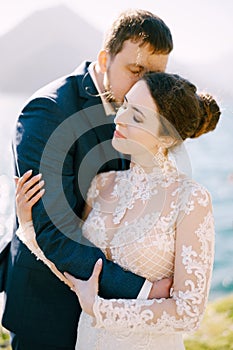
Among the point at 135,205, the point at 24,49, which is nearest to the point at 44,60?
the point at 24,49

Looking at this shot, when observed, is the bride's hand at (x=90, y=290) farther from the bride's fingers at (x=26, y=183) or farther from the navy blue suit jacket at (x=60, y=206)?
the bride's fingers at (x=26, y=183)

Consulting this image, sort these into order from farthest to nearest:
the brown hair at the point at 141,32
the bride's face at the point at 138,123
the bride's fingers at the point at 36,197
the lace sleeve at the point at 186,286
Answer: the brown hair at the point at 141,32 → the bride's fingers at the point at 36,197 → the bride's face at the point at 138,123 → the lace sleeve at the point at 186,286

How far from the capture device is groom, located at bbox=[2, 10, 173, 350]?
211 centimetres

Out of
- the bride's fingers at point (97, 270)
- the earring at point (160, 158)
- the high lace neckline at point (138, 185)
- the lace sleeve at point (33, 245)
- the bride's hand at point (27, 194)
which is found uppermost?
the earring at point (160, 158)

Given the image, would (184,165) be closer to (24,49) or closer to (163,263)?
(163,263)

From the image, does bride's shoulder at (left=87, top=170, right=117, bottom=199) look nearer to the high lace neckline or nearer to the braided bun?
the high lace neckline

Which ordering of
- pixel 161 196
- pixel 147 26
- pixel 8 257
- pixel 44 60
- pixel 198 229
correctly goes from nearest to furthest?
pixel 198 229, pixel 161 196, pixel 147 26, pixel 8 257, pixel 44 60

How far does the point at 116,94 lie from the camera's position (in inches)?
92.6

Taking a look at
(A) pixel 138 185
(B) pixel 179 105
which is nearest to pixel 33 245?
(A) pixel 138 185

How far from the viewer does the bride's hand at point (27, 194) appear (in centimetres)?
216

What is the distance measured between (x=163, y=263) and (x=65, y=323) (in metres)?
0.63

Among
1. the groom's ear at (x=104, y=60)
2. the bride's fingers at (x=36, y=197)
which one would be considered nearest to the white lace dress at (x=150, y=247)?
the bride's fingers at (x=36, y=197)

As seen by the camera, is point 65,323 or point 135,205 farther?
point 65,323

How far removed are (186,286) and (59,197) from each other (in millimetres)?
557
